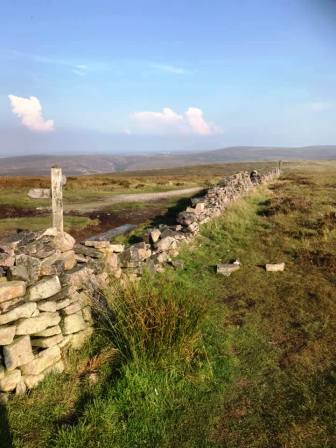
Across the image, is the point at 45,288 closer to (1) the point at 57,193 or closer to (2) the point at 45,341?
(2) the point at 45,341

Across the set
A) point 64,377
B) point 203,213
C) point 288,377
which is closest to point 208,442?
point 288,377

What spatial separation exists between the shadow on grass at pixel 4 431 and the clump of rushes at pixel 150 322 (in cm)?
174

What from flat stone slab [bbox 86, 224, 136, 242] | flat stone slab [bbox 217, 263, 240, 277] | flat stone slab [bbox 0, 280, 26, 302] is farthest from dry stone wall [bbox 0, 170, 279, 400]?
flat stone slab [bbox 86, 224, 136, 242]

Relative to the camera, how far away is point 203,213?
16.9m

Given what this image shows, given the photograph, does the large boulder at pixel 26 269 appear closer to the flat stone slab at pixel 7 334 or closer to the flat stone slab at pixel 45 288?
the flat stone slab at pixel 45 288

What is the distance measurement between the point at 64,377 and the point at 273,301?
16.8 feet

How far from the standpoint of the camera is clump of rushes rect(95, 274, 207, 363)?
6388 mm

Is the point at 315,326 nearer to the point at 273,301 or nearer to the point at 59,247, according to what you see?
the point at 273,301

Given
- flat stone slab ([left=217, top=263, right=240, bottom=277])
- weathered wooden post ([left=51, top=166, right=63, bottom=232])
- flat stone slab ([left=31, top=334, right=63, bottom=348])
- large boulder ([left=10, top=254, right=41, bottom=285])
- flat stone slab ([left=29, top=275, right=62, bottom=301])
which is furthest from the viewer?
flat stone slab ([left=217, top=263, right=240, bottom=277])

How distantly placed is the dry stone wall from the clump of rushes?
56 cm

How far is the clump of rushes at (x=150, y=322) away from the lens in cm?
639

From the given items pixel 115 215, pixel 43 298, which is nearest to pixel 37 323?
pixel 43 298

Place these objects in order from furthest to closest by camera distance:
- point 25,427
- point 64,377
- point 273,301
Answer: point 273,301, point 64,377, point 25,427

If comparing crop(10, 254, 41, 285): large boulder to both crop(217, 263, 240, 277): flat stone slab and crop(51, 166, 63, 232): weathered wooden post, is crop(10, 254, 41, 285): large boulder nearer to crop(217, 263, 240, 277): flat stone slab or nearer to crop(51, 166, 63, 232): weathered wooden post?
crop(51, 166, 63, 232): weathered wooden post
